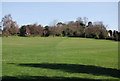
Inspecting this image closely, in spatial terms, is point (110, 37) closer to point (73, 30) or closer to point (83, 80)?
point (73, 30)

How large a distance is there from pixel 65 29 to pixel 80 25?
36.6 ft

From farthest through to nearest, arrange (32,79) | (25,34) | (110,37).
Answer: (25,34) → (110,37) → (32,79)

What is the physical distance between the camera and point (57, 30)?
3745 inches

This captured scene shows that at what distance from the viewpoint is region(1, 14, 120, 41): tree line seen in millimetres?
92500

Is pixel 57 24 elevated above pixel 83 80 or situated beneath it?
elevated above

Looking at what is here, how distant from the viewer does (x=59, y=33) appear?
311 ft

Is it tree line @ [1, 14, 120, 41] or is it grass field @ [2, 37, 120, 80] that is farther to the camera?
tree line @ [1, 14, 120, 41]

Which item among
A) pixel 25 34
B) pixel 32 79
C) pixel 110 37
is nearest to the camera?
pixel 32 79

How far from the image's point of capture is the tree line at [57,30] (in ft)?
303

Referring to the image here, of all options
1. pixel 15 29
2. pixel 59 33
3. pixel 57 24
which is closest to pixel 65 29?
pixel 59 33

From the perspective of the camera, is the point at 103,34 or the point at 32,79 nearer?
the point at 32,79

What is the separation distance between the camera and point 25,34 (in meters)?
98.1

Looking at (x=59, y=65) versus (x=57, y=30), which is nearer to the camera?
(x=59, y=65)

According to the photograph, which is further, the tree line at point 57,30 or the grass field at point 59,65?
the tree line at point 57,30
